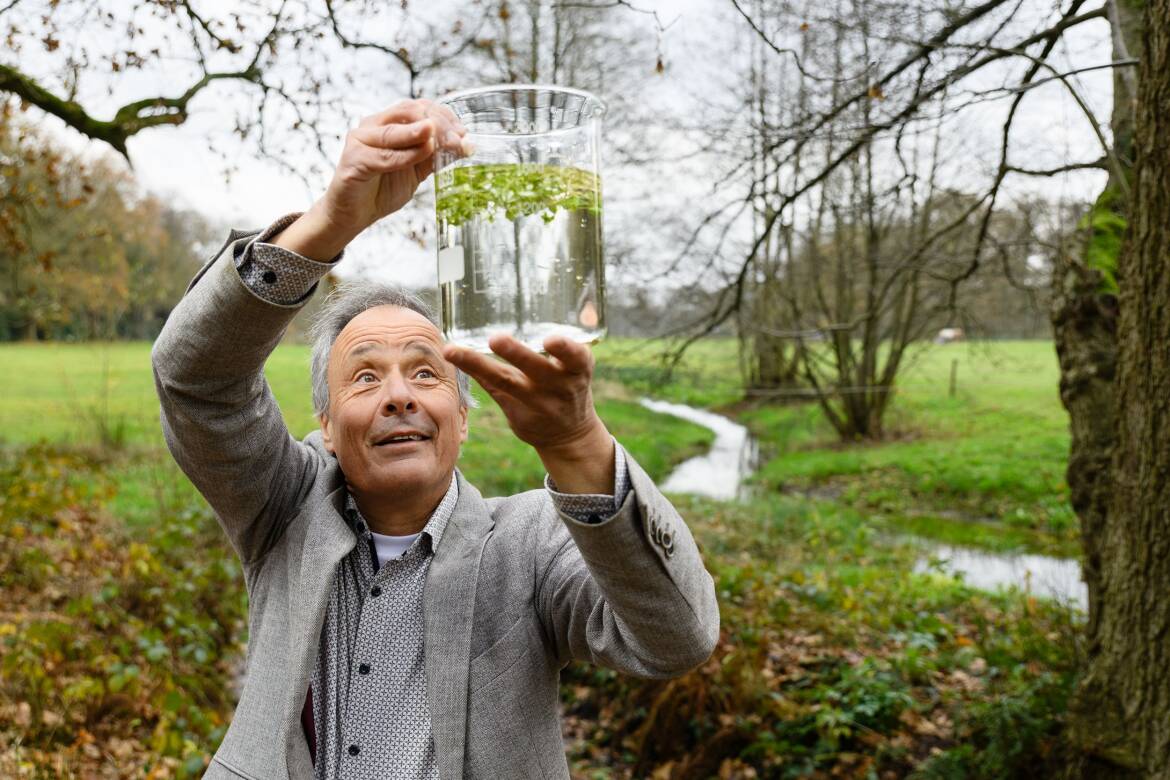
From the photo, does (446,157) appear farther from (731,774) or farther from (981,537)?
(981,537)

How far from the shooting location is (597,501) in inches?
55.7

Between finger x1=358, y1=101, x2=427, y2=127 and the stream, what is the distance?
166 inches

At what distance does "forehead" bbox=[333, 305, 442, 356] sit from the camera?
191cm

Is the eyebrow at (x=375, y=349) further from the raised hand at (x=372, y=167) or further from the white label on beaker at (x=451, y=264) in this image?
the white label on beaker at (x=451, y=264)

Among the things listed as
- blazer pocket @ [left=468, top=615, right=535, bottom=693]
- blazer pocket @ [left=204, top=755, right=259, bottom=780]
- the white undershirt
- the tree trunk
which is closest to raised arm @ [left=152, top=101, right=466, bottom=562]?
the white undershirt

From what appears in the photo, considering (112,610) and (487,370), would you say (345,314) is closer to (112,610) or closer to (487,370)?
(487,370)

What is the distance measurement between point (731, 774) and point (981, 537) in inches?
292

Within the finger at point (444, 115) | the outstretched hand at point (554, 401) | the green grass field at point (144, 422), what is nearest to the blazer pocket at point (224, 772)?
the outstretched hand at point (554, 401)

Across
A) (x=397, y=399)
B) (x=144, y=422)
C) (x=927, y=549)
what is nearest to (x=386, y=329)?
(x=397, y=399)

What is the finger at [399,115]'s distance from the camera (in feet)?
4.64

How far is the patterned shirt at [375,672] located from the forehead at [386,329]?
38 centimetres

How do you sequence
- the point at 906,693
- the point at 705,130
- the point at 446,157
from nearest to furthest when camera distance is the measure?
the point at 446,157, the point at 906,693, the point at 705,130

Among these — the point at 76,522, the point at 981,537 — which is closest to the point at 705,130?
the point at 76,522

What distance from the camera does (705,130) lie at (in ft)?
17.6
